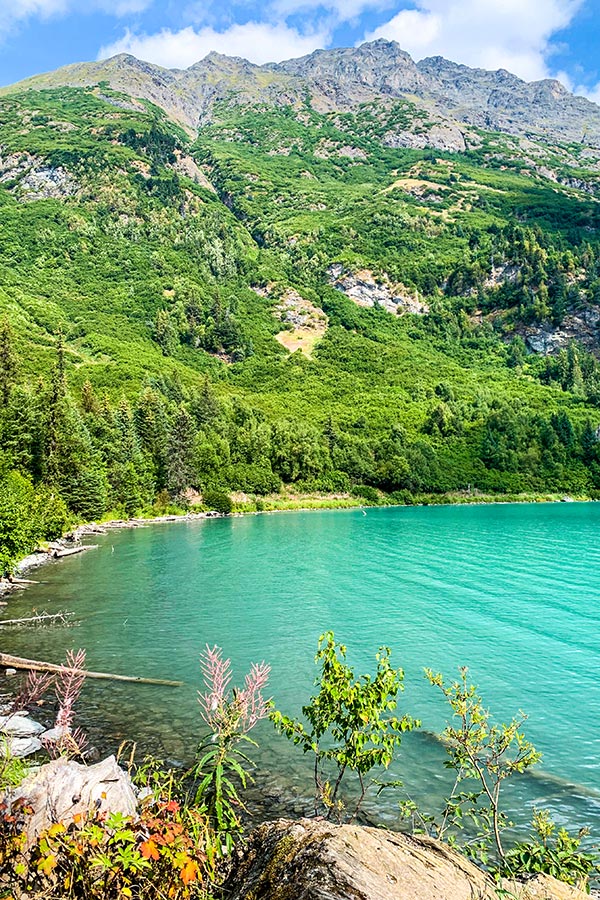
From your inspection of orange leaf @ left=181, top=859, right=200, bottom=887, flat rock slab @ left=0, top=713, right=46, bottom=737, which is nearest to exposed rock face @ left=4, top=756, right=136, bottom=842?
orange leaf @ left=181, top=859, right=200, bottom=887

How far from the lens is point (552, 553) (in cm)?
5169

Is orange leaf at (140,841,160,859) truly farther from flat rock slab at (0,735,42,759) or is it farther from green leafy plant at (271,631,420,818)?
flat rock slab at (0,735,42,759)

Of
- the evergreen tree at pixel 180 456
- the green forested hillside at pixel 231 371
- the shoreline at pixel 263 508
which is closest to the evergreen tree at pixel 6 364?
the green forested hillside at pixel 231 371

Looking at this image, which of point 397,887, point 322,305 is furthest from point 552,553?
point 322,305

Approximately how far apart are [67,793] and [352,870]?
131 inches

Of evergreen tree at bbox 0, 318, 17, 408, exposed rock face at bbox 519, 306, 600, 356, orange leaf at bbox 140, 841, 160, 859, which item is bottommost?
orange leaf at bbox 140, 841, 160, 859

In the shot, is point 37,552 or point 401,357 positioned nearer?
point 37,552

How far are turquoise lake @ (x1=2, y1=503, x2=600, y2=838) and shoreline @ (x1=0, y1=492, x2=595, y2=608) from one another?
7.31ft

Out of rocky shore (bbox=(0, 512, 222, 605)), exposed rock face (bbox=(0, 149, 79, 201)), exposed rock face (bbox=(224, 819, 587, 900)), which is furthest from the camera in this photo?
exposed rock face (bbox=(0, 149, 79, 201))

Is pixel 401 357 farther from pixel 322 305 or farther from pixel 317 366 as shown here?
pixel 322 305

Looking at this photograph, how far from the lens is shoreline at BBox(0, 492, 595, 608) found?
4372 centimetres

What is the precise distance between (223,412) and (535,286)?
5295 inches

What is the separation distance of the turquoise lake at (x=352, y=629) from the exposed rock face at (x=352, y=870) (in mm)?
7030

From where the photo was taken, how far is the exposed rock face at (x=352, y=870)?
13.4 ft
